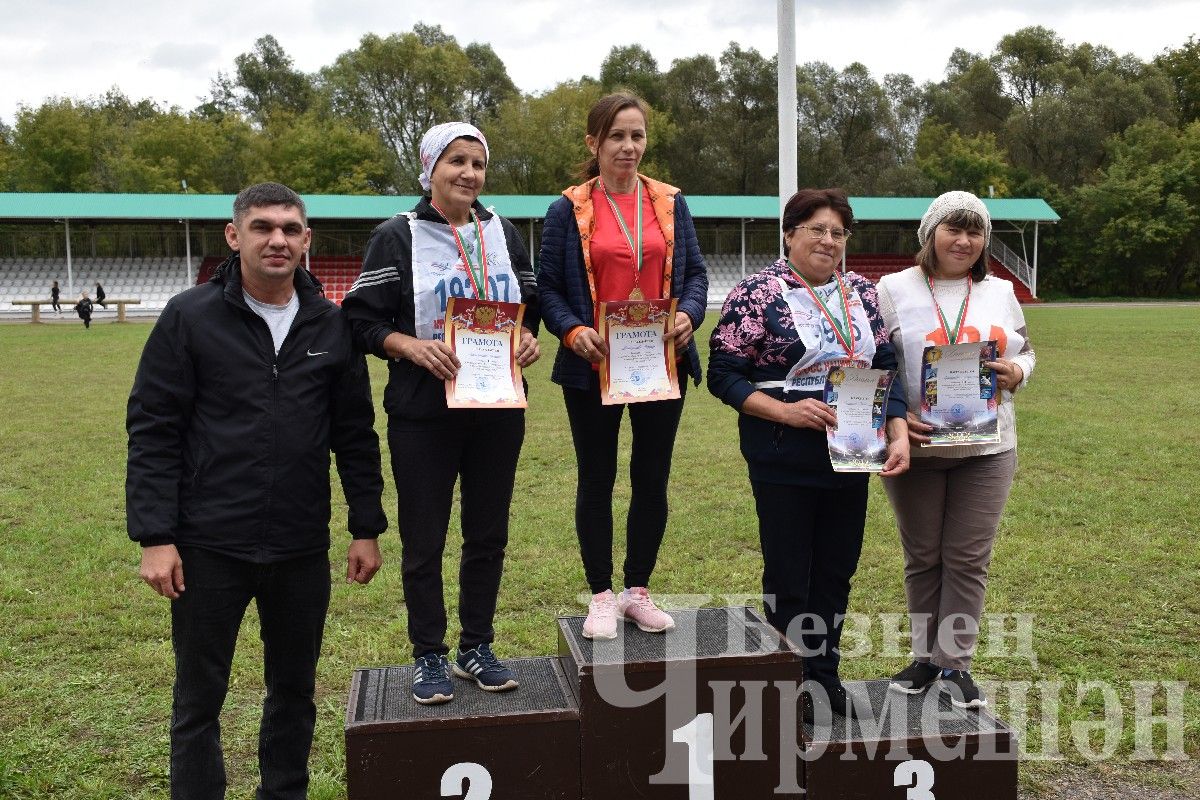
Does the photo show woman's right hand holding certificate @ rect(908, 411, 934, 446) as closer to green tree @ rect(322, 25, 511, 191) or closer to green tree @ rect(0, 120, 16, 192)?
green tree @ rect(322, 25, 511, 191)

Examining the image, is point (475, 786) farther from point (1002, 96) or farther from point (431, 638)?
point (1002, 96)

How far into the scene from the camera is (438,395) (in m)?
3.22

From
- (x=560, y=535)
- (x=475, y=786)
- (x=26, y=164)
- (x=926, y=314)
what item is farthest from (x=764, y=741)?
(x=26, y=164)

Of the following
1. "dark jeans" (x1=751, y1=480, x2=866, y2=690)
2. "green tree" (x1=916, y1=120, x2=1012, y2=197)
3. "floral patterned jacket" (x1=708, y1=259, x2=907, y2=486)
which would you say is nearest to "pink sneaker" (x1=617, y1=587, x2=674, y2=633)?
"dark jeans" (x1=751, y1=480, x2=866, y2=690)

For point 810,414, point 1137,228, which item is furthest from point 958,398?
point 1137,228

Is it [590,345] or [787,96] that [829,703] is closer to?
[590,345]

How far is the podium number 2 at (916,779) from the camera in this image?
320 cm

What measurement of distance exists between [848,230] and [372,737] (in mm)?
2299

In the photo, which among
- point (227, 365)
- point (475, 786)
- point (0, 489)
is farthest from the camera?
point (0, 489)

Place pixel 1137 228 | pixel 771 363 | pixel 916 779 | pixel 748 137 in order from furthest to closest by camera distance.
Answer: pixel 748 137, pixel 1137 228, pixel 771 363, pixel 916 779

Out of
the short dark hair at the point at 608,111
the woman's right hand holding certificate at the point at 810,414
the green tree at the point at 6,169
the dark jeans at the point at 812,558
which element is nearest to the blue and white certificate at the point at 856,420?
the woman's right hand holding certificate at the point at 810,414

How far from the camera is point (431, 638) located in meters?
3.30

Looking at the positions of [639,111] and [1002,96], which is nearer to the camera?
[639,111]

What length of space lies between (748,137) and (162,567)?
5717cm
